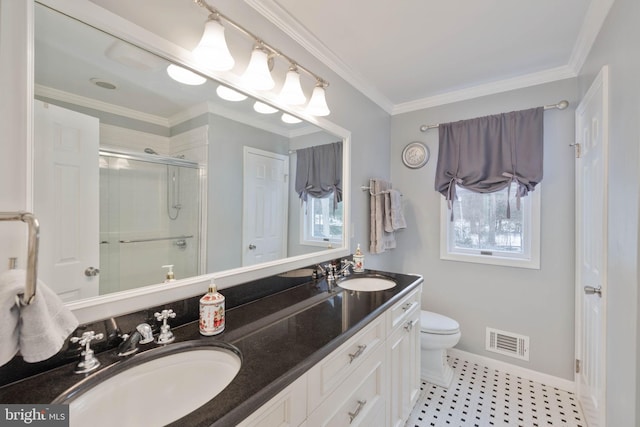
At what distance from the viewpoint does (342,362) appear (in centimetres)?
99

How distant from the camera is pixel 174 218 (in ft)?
3.55

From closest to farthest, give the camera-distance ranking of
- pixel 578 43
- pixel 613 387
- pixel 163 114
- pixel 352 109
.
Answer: pixel 163 114 → pixel 613 387 → pixel 578 43 → pixel 352 109

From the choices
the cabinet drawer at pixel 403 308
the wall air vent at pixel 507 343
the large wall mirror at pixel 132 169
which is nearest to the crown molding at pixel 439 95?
the large wall mirror at pixel 132 169

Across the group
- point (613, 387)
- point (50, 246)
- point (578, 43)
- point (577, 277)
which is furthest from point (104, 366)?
point (578, 43)

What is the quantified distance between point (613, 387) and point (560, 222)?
3.80 feet

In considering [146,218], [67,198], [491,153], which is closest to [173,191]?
[146,218]

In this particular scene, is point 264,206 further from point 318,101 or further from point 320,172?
point 318,101

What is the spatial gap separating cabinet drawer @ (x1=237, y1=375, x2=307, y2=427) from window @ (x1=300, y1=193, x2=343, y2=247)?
1001 mm

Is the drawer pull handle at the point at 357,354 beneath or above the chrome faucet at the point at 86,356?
beneath

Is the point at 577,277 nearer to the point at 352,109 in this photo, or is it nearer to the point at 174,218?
the point at 352,109

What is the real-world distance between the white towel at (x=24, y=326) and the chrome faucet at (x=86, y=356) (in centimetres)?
24

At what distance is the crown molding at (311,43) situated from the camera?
1.37 m

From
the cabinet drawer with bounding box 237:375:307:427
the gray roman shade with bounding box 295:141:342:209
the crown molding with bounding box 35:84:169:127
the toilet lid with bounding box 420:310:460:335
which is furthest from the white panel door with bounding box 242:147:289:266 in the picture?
the toilet lid with bounding box 420:310:460:335

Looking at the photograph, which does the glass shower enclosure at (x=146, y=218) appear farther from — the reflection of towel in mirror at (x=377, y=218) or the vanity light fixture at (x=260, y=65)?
the reflection of towel in mirror at (x=377, y=218)
